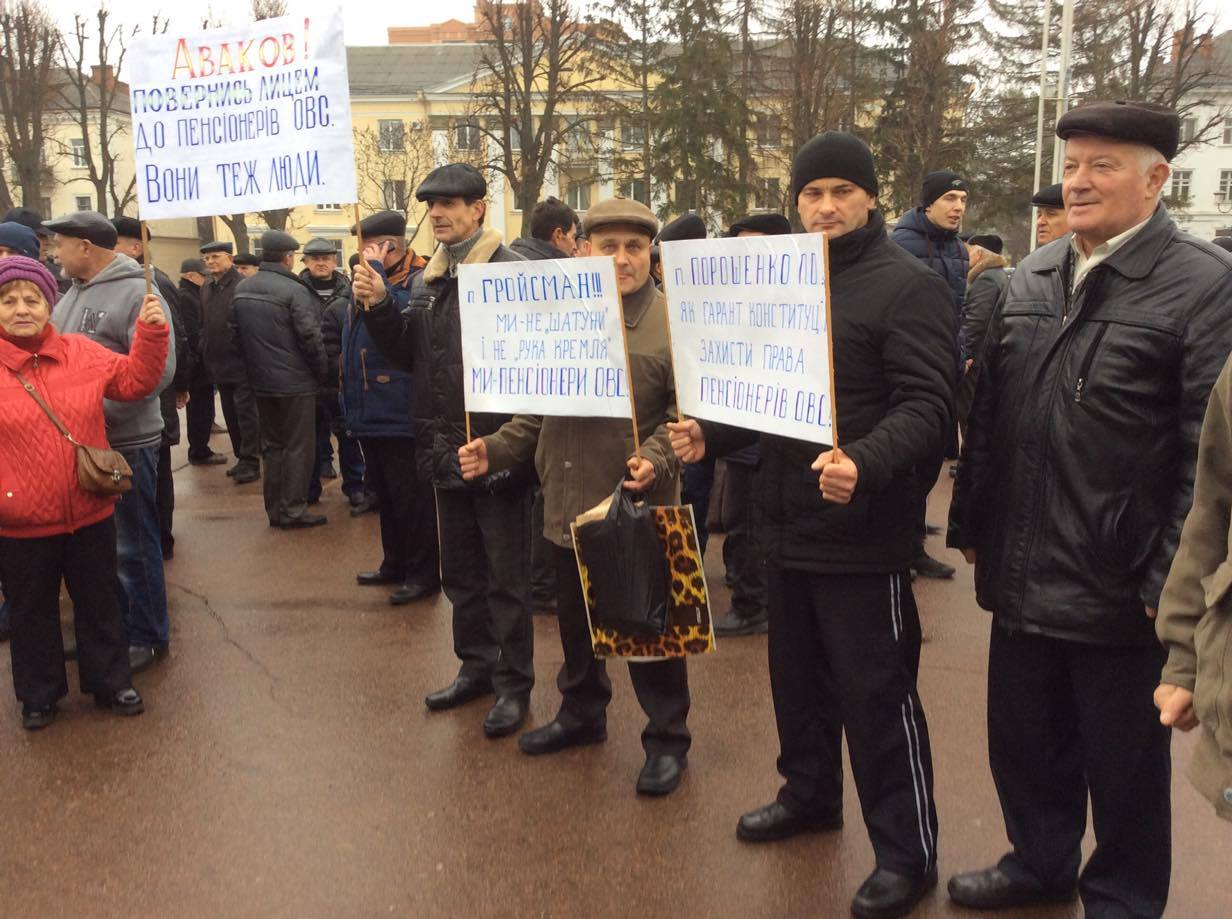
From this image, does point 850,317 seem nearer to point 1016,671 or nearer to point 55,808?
point 1016,671

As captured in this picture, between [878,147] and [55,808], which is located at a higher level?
[878,147]

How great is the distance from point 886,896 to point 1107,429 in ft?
4.68

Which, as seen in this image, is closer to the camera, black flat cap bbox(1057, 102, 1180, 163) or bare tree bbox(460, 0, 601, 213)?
black flat cap bbox(1057, 102, 1180, 163)

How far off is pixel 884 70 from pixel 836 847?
3473cm

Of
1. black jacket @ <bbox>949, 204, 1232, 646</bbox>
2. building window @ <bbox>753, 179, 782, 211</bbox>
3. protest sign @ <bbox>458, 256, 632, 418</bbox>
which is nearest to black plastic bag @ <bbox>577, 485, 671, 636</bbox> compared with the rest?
protest sign @ <bbox>458, 256, 632, 418</bbox>

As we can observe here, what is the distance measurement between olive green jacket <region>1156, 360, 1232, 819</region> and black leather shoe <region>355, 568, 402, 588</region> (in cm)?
530

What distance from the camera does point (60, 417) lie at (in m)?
4.67

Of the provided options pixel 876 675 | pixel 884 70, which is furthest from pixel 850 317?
pixel 884 70

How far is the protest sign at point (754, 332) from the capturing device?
10.0 feet

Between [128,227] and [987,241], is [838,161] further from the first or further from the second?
[128,227]

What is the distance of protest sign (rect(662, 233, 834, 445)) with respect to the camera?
10.0 ft

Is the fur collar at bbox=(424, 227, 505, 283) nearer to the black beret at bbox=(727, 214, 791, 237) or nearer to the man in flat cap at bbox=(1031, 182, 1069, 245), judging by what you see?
Result: the black beret at bbox=(727, 214, 791, 237)

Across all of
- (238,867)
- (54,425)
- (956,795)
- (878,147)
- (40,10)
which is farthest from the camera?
(40,10)

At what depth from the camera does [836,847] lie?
368 centimetres
